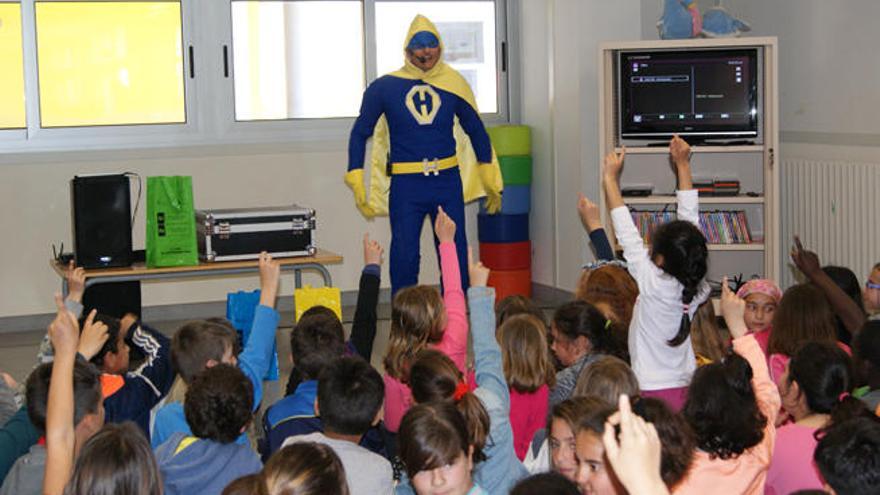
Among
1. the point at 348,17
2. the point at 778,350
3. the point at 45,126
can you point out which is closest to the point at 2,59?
the point at 45,126

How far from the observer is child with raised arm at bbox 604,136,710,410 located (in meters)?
3.59

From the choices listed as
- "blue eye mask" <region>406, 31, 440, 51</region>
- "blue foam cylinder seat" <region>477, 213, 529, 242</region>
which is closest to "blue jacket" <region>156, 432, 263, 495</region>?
"blue eye mask" <region>406, 31, 440, 51</region>

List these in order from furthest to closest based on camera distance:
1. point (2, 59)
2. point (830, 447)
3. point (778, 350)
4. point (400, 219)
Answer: point (2, 59) → point (400, 219) → point (778, 350) → point (830, 447)

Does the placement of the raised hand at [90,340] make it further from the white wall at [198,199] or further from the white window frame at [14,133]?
the white window frame at [14,133]

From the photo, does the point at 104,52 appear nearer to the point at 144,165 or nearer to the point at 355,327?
the point at 144,165

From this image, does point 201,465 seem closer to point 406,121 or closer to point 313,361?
point 313,361

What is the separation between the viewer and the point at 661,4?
7.82m

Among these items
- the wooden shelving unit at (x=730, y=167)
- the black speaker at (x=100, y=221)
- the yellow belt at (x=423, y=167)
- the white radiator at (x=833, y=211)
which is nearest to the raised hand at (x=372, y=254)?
the yellow belt at (x=423, y=167)

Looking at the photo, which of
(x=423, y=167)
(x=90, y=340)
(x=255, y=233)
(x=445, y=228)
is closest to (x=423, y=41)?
(x=423, y=167)

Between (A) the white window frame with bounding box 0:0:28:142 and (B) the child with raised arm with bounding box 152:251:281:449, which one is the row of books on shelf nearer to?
(A) the white window frame with bounding box 0:0:28:142

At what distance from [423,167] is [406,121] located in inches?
9.8

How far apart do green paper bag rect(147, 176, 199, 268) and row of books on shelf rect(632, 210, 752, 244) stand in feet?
8.29

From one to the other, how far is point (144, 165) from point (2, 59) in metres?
1.05

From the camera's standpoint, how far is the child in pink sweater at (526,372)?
3475 mm
